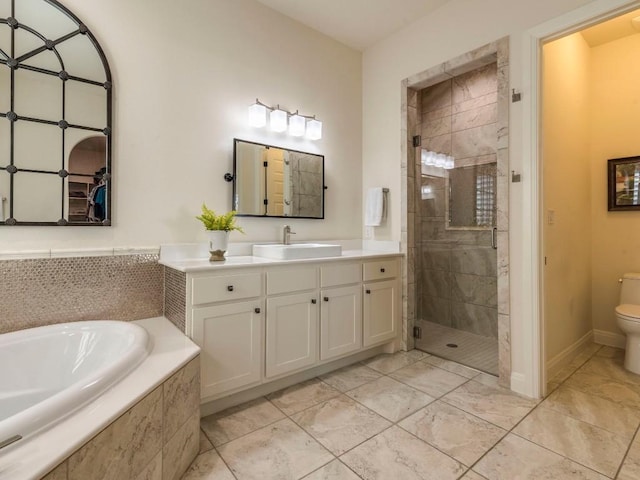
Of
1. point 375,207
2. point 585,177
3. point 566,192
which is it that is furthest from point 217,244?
point 585,177

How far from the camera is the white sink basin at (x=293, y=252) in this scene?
7.09ft

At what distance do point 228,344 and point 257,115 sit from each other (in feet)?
5.45

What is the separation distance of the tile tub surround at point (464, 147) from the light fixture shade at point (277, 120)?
1.05 meters

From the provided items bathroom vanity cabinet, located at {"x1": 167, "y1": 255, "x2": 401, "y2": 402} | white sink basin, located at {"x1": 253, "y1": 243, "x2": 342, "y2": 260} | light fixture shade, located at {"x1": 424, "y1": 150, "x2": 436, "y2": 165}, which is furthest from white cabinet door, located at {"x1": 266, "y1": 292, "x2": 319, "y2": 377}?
light fixture shade, located at {"x1": 424, "y1": 150, "x2": 436, "y2": 165}

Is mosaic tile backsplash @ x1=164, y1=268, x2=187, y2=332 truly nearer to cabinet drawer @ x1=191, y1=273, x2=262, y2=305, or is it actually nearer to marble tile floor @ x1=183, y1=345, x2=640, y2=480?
cabinet drawer @ x1=191, y1=273, x2=262, y2=305

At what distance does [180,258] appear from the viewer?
2.17 metres

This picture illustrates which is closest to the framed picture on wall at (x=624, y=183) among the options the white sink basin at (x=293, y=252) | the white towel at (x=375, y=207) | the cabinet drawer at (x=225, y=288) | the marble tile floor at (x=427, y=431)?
the marble tile floor at (x=427, y=431)

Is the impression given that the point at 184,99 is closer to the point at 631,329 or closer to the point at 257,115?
the point at 257,115

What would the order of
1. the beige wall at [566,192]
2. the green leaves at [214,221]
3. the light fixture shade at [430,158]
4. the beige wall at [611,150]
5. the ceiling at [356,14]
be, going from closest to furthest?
the green leaves at [214,221]
the beige wall at [566,192]
the ceiling at [356,14]
the beige wall at [611,150]
the light fixture shade at [430,158]

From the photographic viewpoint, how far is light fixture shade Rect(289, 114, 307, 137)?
106 inches

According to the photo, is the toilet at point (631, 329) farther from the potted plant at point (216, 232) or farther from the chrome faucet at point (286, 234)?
the potted plant at point (216, 232)

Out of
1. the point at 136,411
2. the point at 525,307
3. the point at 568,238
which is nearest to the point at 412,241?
the point at 525,307

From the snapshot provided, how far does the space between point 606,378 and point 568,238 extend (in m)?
1.03

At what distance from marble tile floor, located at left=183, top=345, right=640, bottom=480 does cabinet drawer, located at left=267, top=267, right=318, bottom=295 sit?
68 cm
